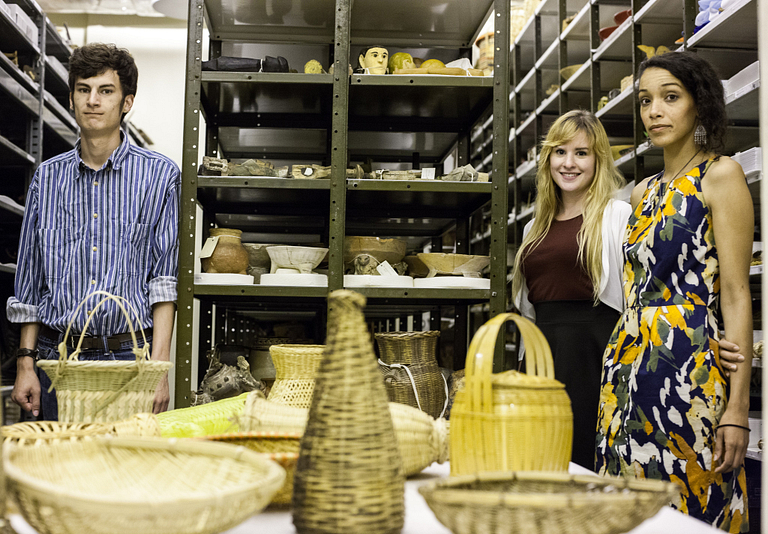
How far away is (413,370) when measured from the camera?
258cm

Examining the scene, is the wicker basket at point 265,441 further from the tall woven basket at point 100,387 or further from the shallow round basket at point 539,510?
the tall woven basket at point 100,387

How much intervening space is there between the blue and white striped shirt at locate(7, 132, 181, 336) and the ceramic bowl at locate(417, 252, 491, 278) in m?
0.99

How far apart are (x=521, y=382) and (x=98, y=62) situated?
6.63 feet

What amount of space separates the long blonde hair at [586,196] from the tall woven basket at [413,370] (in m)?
0.44

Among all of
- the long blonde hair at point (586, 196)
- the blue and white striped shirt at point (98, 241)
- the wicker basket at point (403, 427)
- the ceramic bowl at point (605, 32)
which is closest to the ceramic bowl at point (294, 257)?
the blue and white striped shirt at point (98, 241)

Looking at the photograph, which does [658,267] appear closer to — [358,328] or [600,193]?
[600,193]

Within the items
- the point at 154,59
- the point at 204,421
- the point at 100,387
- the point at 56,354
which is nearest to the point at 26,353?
the point at 56,354

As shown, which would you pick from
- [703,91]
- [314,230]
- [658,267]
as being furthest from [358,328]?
[314,230]

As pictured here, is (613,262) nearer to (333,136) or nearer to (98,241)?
(333,136)

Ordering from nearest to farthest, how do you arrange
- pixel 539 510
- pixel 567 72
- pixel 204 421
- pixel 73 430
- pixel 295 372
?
pixel 539 510 < pixel 73 430 < pixel 204 421 < pixel 295 372 < pixel 567 72

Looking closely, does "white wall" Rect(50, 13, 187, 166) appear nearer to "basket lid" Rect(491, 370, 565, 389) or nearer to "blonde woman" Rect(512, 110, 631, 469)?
"blonde woman" Rect(512, 110, 631, 469)

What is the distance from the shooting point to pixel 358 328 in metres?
0.90

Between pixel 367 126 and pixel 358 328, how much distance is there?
265 centimetres

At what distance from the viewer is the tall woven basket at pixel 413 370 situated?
2.55m
